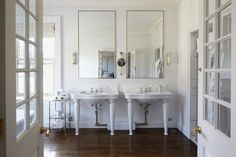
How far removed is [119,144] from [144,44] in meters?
2.21

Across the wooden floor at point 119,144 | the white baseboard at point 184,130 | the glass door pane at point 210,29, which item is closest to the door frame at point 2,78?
the glass door pane at point 210,29

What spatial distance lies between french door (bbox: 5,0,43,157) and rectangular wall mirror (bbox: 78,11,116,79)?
11.8 ft

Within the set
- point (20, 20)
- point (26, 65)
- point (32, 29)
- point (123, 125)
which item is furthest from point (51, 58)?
point (20, 20)

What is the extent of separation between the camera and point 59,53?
5.21 meters

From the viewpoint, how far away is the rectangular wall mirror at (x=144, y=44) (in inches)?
204

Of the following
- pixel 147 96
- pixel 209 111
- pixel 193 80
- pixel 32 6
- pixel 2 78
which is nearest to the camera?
pixel 2 78

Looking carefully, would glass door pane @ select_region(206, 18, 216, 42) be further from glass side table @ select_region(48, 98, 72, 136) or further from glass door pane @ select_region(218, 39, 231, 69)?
glass side table @ select_region(48, 98, 72, 136)

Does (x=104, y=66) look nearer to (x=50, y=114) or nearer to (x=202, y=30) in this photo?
(x=50, y=114)

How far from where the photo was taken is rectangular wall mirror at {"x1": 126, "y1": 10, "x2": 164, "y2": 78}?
5184mm

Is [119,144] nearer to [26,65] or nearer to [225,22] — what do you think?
[26,65]

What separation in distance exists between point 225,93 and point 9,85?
107 cm

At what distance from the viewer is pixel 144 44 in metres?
5.17

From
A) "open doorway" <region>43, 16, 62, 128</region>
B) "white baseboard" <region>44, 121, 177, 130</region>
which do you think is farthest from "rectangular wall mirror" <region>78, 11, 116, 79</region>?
"white baseboard" <region>44, 121, 177, 130</region>

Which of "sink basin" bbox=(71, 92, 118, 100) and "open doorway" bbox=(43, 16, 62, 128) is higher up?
"open doorway" bbox=(43, 16, 62, 128)
